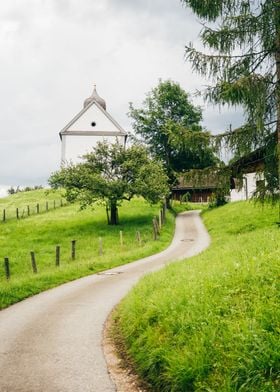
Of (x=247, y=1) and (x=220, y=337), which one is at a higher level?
(x=247, y=1)

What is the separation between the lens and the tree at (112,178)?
37.2 metres

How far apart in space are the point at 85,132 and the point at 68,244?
118 ft

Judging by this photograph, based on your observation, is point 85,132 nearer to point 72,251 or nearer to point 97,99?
point 97,99

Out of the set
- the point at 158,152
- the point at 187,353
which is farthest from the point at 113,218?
the point at 187,353

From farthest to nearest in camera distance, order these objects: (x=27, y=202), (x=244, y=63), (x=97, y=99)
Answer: (x=97, y=99)
(x=27, y=202)
(x=244, y=63)

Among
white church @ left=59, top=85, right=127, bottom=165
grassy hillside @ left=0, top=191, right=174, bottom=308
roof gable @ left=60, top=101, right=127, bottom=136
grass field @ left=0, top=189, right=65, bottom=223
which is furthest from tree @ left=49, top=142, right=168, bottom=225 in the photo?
roof gable @ left=60, top=101, right=127, bottom=136

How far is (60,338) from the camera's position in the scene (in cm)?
924

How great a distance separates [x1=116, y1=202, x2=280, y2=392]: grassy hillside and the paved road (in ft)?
2.71

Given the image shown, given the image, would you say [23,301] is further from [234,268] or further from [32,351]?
[234,268]

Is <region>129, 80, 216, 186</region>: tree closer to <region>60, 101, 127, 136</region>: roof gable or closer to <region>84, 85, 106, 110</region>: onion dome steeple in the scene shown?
<region>60, 101, 127, 136</region>: roof gable

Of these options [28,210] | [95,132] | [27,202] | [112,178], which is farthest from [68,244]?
[95,132]

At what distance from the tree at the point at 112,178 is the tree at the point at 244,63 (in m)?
20.6

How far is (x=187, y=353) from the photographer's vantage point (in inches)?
231

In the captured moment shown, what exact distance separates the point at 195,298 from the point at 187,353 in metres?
1.67
